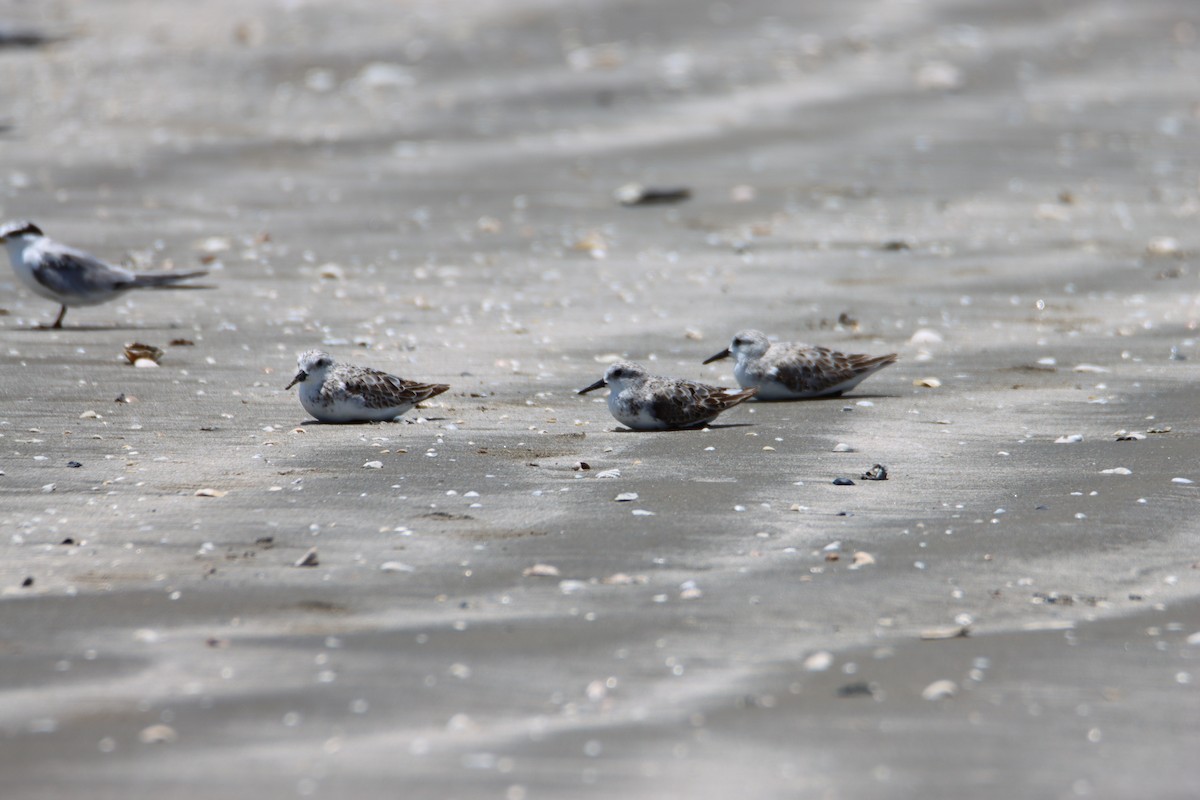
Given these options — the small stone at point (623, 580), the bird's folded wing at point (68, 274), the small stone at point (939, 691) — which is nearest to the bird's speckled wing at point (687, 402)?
the small stone at point (623, 580)

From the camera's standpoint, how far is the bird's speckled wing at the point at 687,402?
7695mm

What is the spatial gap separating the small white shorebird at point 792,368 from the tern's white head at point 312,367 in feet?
7.46

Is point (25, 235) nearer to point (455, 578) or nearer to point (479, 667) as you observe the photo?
point (455, 578)

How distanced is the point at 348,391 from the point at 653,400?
1515mm

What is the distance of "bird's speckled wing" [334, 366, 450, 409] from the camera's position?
Result: 7707 millimetres

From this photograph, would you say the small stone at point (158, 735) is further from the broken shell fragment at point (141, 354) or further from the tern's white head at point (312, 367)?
the broken shell fragment at point (141, 354)

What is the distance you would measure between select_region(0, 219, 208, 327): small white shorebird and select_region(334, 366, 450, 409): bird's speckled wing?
3.36 m

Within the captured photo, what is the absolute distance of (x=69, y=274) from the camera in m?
10.3

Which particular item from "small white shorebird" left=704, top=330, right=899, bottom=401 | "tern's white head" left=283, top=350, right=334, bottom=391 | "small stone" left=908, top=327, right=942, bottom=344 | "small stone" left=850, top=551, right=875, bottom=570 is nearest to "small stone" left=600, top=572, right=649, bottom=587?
"small stone" left=850, top=551, right=875, bottom=570

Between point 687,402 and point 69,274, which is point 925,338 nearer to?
point 687,402

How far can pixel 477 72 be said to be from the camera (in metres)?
A: 18.1

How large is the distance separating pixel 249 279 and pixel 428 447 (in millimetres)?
4834

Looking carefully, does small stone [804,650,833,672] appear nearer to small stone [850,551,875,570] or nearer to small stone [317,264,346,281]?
small stone [850,551,875,570]

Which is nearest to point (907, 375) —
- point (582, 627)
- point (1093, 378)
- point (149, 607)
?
point (1093, 378)
